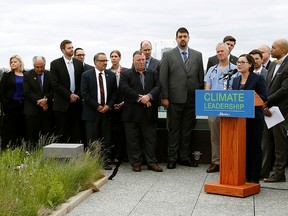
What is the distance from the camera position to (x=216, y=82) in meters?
8.55

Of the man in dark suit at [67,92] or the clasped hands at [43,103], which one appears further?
the clasped hands at [43,103]

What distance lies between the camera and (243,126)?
6.98m

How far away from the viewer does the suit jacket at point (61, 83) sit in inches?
360

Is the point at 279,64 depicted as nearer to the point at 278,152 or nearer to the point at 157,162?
the point at 278,152

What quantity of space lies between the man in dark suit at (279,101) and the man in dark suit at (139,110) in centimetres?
188

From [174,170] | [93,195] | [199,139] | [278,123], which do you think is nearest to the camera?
[93,195]

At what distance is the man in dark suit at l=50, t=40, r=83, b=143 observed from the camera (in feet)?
30.1

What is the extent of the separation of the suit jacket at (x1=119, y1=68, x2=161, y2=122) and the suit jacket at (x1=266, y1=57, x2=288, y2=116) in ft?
6.42

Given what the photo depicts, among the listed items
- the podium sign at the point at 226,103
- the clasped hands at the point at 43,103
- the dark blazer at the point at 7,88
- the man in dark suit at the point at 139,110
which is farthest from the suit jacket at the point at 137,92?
the dark blazer at the point at 7,88

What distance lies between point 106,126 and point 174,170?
53.7 inches

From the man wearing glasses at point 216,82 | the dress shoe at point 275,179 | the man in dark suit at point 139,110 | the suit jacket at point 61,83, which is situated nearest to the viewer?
the dress shoe at point 275,179

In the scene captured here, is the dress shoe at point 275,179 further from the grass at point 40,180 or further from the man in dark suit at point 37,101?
the man in dark suit at point 37,101

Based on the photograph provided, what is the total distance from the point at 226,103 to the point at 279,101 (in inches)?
50.6

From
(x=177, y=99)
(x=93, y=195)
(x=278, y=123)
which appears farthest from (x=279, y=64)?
(x=93, y=195)
